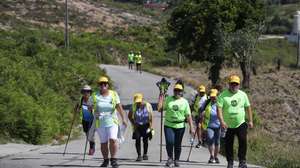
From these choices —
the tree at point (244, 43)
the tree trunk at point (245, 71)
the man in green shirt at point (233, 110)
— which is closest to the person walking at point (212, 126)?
the man in green shirt at point (233, 110)

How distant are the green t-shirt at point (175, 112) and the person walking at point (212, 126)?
5.67ft

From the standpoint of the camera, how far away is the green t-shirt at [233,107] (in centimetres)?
1396

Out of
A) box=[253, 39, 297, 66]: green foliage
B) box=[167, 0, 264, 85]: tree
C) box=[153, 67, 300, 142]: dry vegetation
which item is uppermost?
box=[167, 0, 264, 85]: tree

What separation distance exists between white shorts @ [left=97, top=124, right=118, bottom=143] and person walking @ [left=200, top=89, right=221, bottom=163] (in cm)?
313

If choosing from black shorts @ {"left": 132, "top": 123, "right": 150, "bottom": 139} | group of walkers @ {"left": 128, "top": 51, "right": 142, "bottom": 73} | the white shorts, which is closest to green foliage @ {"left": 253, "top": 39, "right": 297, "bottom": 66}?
group of walkers @ {"left": 128, "top": 51, "right": 142, "bottom": 73}

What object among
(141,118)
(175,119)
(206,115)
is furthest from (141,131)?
(175,119)

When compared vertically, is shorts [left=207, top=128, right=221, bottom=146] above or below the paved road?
above

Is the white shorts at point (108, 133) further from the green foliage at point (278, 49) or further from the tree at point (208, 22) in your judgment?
the green foliage at point (278, 49)

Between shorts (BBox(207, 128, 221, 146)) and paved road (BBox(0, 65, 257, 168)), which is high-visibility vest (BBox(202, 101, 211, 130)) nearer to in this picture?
shorts (BBox(207, 128, 221, 146))

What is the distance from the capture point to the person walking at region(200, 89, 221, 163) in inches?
647

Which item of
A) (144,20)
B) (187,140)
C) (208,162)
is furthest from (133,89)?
(144,20)

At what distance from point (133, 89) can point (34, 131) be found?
63.5 ft

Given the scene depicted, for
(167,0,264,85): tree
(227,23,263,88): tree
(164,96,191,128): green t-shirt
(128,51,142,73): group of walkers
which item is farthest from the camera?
(128,51,142,73): group of walkers

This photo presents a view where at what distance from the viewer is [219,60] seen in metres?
34.4
